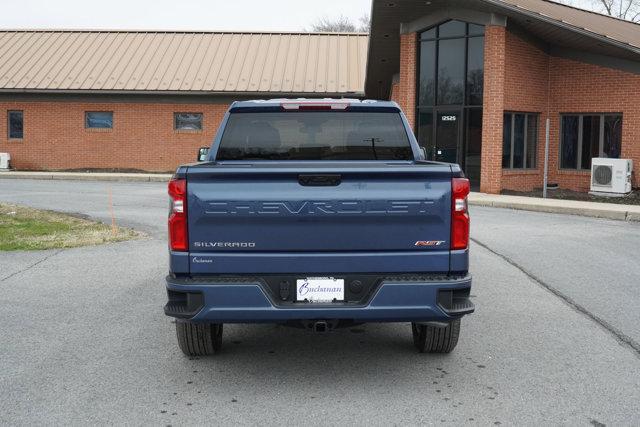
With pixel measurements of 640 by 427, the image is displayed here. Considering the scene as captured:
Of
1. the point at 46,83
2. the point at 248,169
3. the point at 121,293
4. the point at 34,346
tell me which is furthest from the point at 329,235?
the point at 46,83

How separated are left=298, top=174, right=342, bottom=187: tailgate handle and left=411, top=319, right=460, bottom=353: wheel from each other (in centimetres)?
152

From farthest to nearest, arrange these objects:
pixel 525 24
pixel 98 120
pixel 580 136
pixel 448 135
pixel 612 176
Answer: pixel 98 120, pixel 448 135, pixel 580 136, pixel 525 24, pixel 612 176

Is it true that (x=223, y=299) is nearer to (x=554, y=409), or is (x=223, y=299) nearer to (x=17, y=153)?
(x=554, y=409)

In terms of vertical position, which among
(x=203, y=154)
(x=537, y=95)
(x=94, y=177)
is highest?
(x=537, y=95)

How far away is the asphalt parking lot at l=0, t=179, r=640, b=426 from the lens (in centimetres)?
452

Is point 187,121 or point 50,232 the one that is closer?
point 50,232

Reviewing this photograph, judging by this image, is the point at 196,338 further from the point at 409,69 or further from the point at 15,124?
the point at 15,124

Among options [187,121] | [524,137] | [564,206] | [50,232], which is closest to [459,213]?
[50,232]

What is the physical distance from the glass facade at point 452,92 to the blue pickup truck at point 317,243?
749 inches

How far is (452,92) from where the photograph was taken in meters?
23.9

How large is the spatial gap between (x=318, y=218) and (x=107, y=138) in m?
30.5

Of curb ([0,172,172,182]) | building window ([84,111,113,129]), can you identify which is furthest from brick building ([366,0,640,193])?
building window ([84,111,113,129])

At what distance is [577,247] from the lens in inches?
463

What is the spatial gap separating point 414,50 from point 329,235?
68.6 ft
